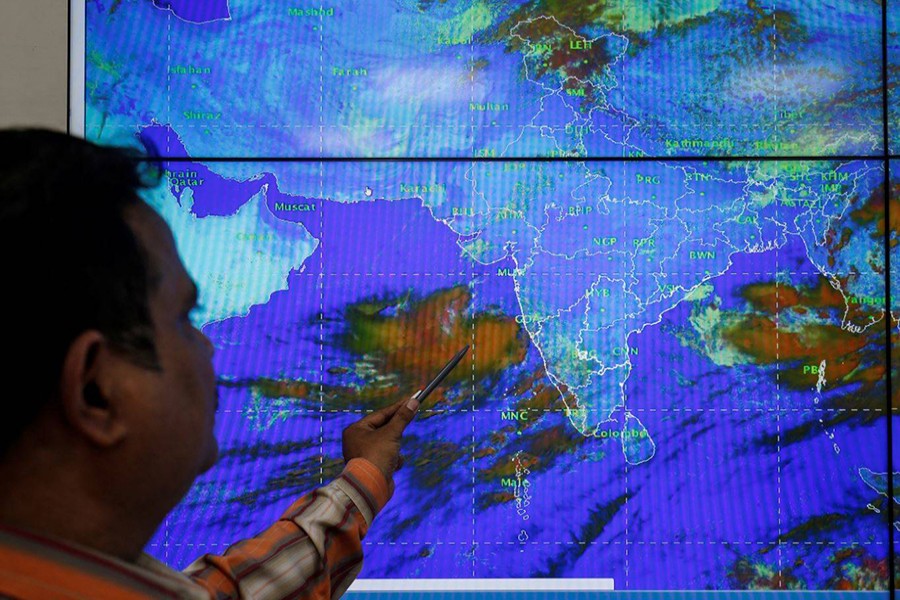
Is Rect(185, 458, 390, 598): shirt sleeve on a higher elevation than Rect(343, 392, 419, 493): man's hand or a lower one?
lower

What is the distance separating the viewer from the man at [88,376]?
49cm

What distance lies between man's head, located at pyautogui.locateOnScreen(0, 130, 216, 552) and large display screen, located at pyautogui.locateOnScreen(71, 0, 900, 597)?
1.04 m

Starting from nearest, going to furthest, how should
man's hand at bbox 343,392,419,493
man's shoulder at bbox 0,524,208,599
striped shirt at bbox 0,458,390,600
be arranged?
man's shoulder at bbox 0,524,208,599, striped shirt at bbox 0,458,390,600, man's hand at bbox 343,392,419,493

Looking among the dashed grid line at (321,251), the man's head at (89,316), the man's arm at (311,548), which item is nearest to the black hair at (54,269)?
the man's head at (89,316)

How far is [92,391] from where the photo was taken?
511mm

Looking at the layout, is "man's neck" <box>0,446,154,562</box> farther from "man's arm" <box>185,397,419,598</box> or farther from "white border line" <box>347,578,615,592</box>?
"white border line" <box>347,578,615,592</box>

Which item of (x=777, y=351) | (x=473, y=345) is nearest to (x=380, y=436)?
(x=473, y=345)

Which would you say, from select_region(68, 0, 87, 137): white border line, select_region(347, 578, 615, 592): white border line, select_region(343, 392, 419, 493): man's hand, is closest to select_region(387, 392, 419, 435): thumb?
select_region(343, 392, 419, 493): man's hand

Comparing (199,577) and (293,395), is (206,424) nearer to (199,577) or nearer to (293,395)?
(199,577)

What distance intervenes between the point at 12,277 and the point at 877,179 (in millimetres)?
1547

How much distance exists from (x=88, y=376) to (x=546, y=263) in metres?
1.16

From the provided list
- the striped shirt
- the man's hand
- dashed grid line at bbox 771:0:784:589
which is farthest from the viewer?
dashed grid line at bbox 771:0:784:589

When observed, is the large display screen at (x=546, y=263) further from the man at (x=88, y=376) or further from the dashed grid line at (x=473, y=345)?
the man at (x=88, y=376)

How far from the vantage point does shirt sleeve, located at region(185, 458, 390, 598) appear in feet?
3.00
